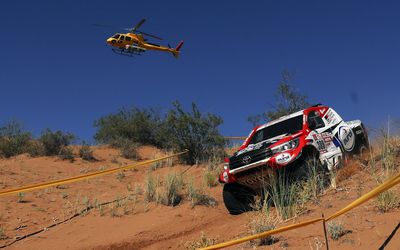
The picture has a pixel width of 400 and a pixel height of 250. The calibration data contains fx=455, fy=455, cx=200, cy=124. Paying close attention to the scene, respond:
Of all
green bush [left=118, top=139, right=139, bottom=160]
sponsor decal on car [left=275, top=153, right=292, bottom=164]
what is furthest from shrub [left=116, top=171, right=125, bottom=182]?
sponsor decal on car [left=275, top=153, right=292, bottom=164]

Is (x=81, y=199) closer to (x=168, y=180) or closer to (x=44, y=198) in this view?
(x=44, y=198)

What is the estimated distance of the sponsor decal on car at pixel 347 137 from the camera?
10.2 metres

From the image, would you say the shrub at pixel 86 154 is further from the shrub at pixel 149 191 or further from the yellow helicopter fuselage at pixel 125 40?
the yellow helicopter fuselage at pixel 125 40

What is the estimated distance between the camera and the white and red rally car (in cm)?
876

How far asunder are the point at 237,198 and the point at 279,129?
1980 millimetres

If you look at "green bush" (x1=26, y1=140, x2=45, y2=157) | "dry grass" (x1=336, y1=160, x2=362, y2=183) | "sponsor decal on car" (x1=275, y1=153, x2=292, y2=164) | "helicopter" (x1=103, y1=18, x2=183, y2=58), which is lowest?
"dry grass" (x1=336, y1=160, x2=362, y2=183)

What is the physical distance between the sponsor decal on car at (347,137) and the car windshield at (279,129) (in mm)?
1010

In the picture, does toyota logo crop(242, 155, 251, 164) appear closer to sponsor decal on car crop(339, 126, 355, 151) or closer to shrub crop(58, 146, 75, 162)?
sponsor decal on car crop(339, 126, 355, 151)

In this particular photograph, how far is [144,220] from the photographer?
32.1 feet

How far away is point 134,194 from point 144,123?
11.2 m

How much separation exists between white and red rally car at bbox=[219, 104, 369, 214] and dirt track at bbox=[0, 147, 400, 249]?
0.54 metres

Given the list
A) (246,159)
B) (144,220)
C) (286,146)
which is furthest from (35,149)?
(286,146)

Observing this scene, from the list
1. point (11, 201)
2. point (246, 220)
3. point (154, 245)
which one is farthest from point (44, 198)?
point (246, 220)

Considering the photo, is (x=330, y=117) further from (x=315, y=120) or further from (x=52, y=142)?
(x=52, y=142)
